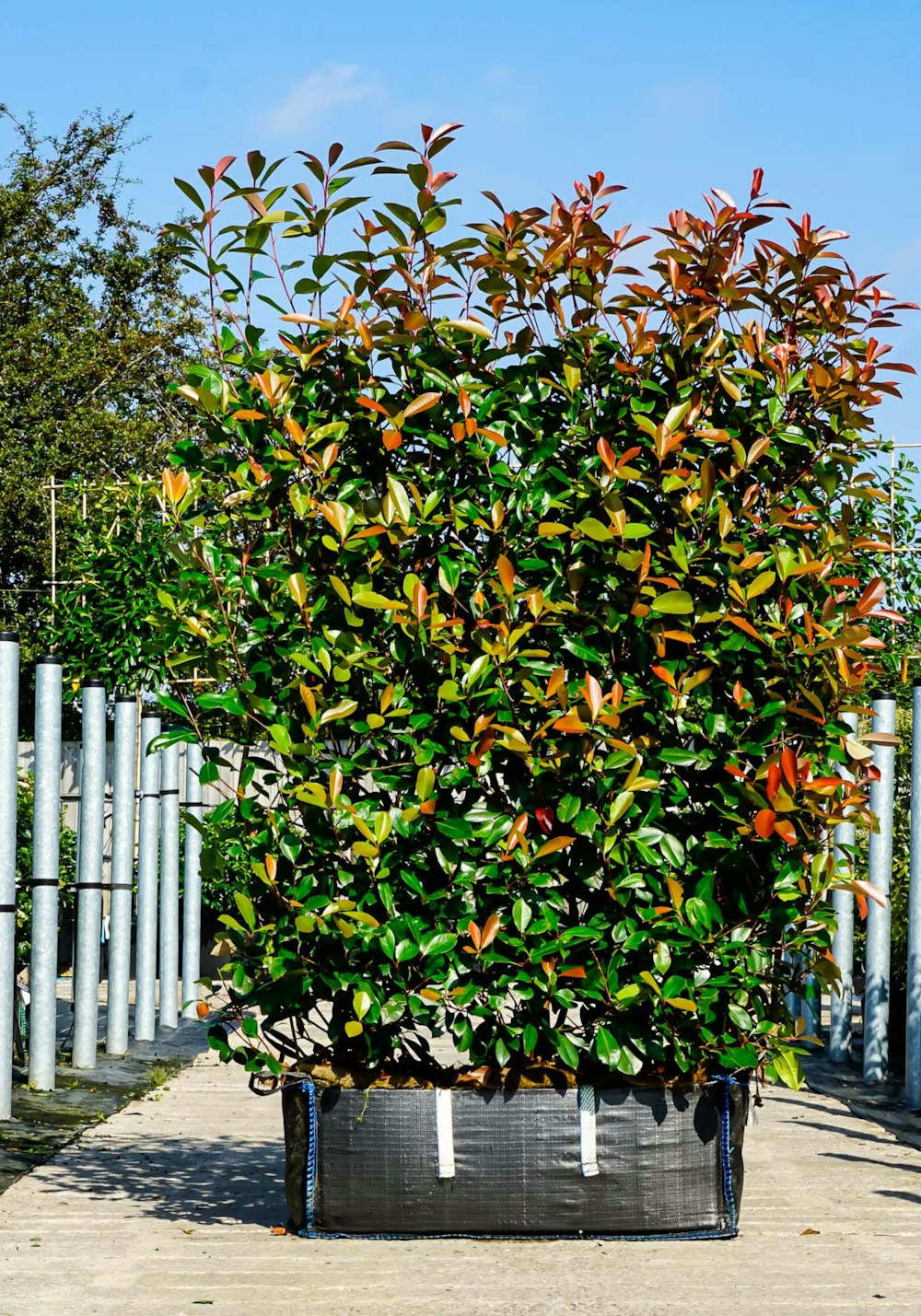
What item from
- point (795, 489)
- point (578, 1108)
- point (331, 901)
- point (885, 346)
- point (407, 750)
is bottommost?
point (578, 1108)

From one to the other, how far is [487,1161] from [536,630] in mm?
1807

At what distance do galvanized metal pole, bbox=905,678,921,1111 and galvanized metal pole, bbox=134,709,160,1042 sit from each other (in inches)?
190

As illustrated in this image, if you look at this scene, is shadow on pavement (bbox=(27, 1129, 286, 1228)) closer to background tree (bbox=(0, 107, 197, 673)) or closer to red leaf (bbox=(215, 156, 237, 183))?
red leaf (bbox=(215, 156, 237, 183))

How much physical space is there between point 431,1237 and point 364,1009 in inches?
37.6

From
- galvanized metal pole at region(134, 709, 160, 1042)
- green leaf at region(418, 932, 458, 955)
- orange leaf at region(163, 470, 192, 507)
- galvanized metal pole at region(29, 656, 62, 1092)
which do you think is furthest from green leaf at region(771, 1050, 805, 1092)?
galvanized metal pole at region(134, 709, 160, 1042)

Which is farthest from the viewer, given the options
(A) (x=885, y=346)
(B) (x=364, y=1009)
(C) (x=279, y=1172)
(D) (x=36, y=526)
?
(D) (x=36, y=526)

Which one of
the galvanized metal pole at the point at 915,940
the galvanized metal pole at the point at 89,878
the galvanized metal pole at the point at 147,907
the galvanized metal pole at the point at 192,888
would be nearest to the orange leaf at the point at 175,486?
the galvanized metal pole at the point at 89,878

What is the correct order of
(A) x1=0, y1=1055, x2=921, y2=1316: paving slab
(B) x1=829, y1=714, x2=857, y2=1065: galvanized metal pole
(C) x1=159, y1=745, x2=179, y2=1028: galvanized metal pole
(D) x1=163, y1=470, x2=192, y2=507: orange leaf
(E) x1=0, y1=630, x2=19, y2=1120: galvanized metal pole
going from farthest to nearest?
(C) x1=159, y1=745, x2=179, y2=1028: galvanized metal pole < (B) x1=829, y1=714, x2=857, y2=1065: galvanized metal pole < (E) x1=0, y1=630, x2=19, y2=1120: galvanized metal pole < (D) x1=163, y1=470, x2=192, y2=507: orange leaf < (A) x1=0, y1=1055, x2=921, y2=1316: paving slab

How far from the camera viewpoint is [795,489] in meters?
5.29

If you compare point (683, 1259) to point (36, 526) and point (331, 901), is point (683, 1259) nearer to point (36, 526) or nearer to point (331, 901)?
point (331, 901)

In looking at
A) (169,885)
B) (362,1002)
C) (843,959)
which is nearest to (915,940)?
(843,959)

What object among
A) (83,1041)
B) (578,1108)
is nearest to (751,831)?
(578,1108)

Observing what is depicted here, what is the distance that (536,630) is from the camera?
521 centimetres

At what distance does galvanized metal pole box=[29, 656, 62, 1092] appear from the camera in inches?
317
